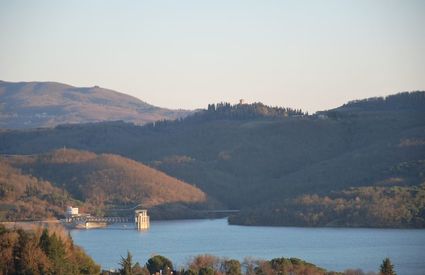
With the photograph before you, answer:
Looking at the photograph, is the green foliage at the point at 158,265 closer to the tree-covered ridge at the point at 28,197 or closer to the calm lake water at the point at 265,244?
the calm lake water at the point at 265,244

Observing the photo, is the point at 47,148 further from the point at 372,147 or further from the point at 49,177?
the point at 372,147

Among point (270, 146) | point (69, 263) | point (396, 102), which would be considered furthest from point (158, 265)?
point (396, 102)

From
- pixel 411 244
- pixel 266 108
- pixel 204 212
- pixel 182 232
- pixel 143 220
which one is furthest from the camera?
pixel 266 108

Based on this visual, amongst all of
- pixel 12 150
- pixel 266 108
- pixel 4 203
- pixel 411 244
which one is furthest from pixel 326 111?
pixel 411 244

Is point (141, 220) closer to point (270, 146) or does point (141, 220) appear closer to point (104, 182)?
point (104, 182)

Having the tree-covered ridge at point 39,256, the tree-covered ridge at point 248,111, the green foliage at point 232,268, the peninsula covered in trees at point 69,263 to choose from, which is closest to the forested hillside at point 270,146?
the tree-covered ridge at point 248,111

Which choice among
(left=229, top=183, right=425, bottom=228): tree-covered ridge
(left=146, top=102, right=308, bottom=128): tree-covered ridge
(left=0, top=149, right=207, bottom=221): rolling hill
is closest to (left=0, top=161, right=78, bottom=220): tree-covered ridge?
(left=0, top=149, right=207, bottom=221): rolling hill
